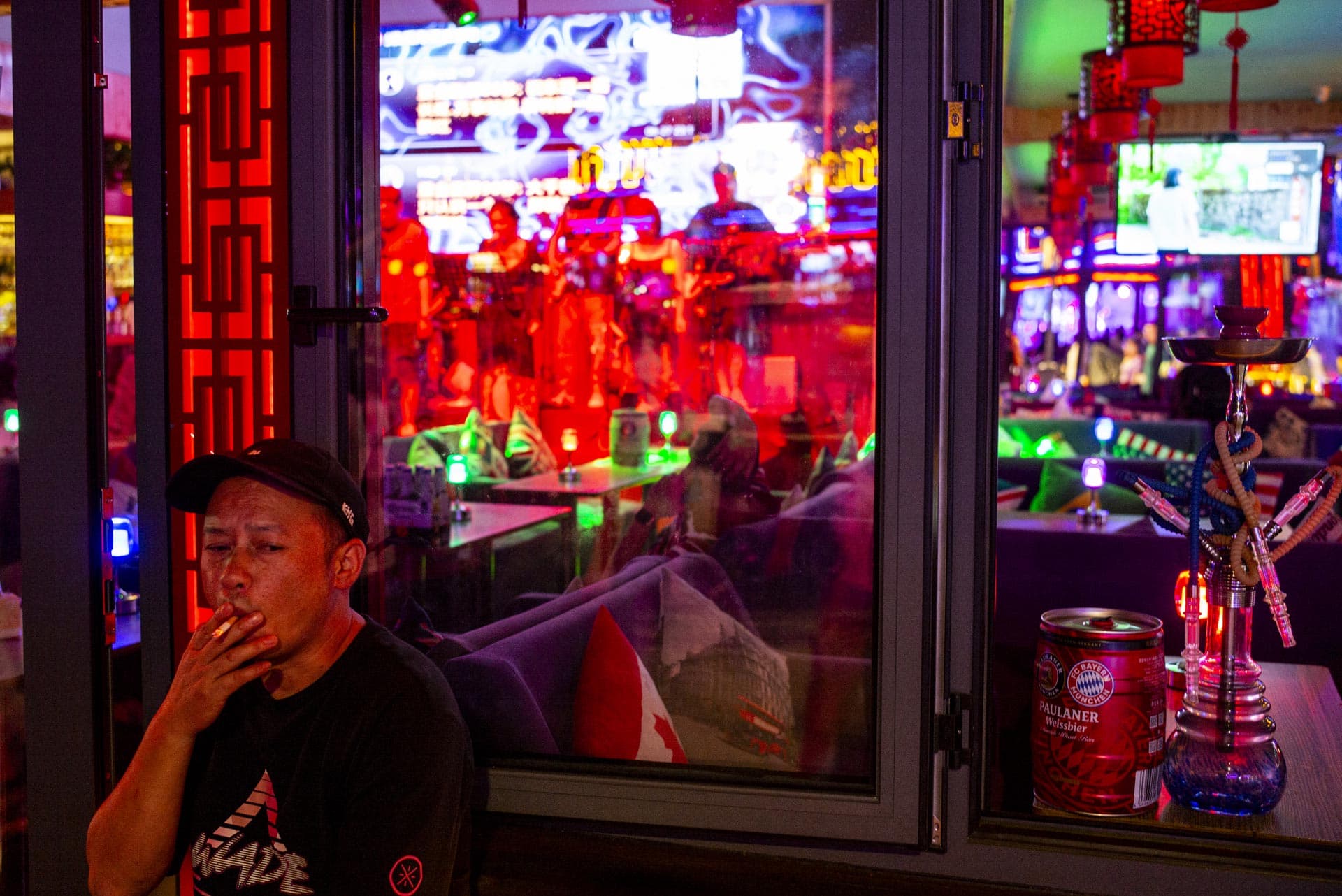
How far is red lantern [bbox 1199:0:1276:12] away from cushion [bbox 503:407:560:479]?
299cm

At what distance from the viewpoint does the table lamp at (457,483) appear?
362cm

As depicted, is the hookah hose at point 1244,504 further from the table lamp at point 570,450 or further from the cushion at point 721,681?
the table lamp at point 570,450

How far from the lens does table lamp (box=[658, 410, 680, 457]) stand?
360 centimetres

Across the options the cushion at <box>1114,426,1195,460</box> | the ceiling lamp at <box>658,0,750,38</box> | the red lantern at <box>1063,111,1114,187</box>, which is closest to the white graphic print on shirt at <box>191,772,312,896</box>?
the ceiling lamp at <box>658,0,750,38</box>

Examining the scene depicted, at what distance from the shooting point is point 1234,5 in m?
4.27

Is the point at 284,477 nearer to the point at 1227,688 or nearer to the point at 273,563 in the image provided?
the point at 273,563

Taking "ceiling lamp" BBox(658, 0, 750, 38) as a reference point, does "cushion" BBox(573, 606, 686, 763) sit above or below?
below

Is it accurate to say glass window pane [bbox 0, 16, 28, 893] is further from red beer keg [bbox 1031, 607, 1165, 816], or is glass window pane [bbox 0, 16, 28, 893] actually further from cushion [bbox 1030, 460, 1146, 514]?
cushion [bbox 1030, 460, 1146, 514]

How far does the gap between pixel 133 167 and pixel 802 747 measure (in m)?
1.86

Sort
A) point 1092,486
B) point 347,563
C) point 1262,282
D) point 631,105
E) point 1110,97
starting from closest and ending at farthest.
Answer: point 347,563, point 631,105, point 1092,486, point 1110,97, point 1262,282

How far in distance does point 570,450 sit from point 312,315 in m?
2.11

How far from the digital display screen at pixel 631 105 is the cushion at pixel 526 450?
3.70ft

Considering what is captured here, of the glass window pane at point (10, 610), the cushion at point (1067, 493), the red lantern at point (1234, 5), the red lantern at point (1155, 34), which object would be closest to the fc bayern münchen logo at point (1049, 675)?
the glass window pane at point (10, 610)

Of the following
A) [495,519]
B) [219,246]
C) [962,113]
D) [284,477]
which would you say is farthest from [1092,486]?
[284,477]
